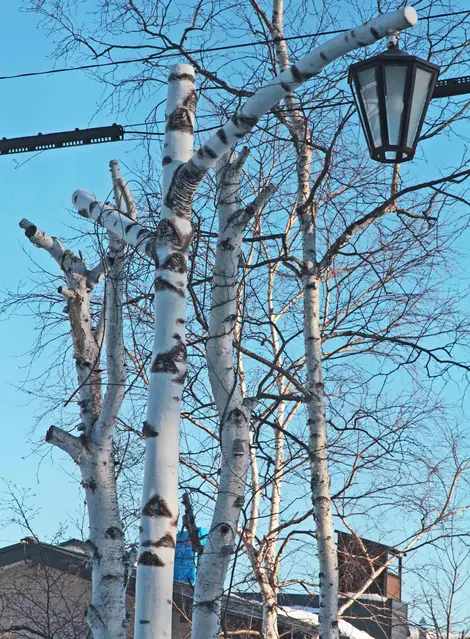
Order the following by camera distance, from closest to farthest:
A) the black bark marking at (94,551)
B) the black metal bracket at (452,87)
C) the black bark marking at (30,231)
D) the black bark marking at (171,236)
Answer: the black bark marking at (171,236) → the black metal bracket at (452,87) → the black bark marking at (94,551) → the black bark marking at (30,231)

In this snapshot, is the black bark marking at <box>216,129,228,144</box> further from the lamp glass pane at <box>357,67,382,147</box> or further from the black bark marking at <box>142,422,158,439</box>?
the black bark marking at <box>142,422,158,439</box>

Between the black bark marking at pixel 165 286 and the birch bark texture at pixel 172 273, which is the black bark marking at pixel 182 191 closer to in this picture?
the birch bark texture at pixel 172 273

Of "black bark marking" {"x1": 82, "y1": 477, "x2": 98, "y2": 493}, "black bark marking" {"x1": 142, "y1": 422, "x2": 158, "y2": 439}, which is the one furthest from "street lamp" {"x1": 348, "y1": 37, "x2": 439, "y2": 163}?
"black bark marking" {"x1": 82, "y1": 477, "x2": 98, "y2": 493}

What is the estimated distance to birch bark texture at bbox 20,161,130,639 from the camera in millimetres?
7066

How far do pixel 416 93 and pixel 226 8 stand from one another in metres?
3.92

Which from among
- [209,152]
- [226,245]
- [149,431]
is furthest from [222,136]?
[149,431]

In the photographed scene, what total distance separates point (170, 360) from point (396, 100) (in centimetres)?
163

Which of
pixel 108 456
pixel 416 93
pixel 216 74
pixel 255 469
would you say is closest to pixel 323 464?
pixel 108 456

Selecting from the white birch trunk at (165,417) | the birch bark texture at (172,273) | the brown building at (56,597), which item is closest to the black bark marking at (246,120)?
the birch bark texture at (172,273)

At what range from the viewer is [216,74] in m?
7.68

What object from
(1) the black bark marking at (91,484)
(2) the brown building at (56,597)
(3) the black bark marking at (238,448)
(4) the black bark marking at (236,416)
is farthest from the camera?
(2) the brown building at (56,597)

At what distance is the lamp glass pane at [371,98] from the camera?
4.53 meters

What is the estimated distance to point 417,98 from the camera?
4520mm

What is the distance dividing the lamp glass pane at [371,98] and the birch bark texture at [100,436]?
2.61 meters
